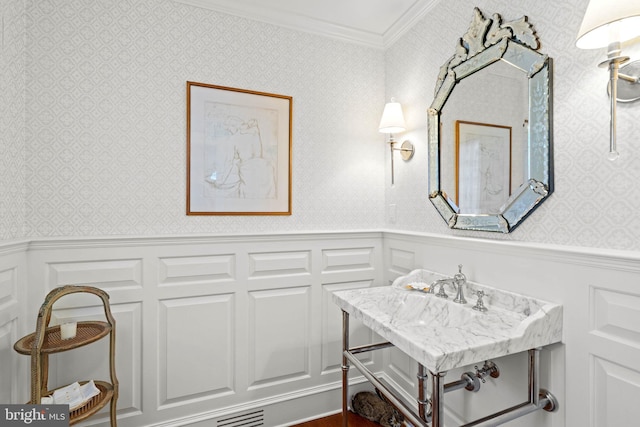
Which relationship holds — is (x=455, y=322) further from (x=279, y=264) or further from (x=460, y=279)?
(x=279, y=264)

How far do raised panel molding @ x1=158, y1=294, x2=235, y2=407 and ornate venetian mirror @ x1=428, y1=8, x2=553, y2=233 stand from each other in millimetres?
1474

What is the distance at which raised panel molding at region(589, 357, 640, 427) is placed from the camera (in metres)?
1.08

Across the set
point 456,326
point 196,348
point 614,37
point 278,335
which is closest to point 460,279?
point 456,326

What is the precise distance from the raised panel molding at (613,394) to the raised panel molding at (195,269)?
1.75 m

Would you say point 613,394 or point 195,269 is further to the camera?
point 195,269

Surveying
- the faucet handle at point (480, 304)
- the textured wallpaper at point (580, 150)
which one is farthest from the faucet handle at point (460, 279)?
the textured wallpaper at point (580, 150)

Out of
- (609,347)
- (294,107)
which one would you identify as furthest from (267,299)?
(609,347)

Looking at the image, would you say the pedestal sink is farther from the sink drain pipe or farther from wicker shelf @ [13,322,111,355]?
wicker shelf @ [13,322,111,355]

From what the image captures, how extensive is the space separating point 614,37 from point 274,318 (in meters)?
2.02

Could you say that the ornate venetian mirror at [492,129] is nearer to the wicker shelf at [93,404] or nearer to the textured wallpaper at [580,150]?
the textured wallpaper at [580,150]

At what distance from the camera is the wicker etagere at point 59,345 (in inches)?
52.5

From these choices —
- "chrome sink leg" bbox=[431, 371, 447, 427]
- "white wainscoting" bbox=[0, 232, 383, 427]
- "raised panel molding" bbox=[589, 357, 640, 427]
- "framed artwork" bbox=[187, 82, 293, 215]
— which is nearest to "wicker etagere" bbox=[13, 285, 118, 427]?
"white wainscoting" bbox=[0, 232, 383, 427]

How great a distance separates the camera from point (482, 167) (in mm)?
1677

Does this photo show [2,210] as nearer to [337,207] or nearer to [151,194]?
[151,194]
